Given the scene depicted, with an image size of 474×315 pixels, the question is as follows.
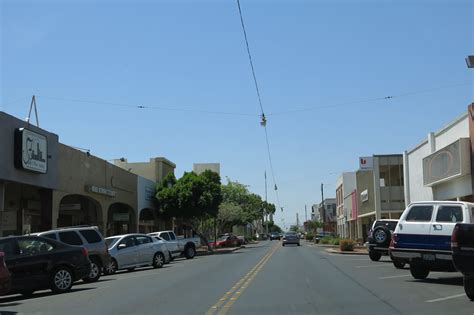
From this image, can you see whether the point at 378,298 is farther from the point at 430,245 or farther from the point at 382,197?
the point at 382,197

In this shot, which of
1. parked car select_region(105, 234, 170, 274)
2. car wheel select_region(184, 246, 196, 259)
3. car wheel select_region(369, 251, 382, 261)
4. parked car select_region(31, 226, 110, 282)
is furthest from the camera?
car wheel select_region(184, 246, 196, 259)

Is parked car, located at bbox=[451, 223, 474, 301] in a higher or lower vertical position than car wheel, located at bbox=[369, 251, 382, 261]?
higher

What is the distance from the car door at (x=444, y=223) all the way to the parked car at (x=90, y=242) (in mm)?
11383

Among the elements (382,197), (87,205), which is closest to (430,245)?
(87,205)

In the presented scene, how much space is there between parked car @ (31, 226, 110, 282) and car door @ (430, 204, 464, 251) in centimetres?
1138

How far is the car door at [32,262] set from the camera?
15.5m

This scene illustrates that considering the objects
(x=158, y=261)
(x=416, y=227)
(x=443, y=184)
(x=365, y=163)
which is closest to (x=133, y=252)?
(x=158, y=261)

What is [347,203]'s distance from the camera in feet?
245

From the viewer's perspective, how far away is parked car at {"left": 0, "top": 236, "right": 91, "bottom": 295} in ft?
50.6

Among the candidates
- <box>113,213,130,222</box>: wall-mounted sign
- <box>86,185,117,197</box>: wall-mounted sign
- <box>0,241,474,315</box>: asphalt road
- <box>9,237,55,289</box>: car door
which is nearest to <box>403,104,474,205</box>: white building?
<box>0,241,474,315</box>: asphalt road

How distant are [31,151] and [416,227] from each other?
1736 centimetres

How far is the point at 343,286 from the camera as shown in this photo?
614 inches

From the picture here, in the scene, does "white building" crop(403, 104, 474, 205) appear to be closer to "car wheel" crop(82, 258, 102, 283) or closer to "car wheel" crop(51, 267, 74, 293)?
"car wheel" crop(82, 258, 102, 283)

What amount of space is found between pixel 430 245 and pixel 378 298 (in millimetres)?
3482
